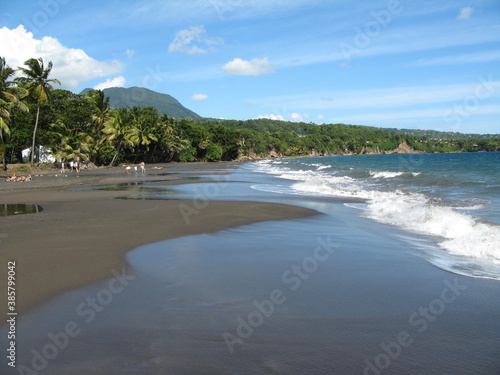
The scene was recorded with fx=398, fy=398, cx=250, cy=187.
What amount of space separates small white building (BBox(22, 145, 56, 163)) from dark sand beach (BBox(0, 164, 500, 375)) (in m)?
40.4

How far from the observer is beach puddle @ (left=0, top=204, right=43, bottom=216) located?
1212 centimetres

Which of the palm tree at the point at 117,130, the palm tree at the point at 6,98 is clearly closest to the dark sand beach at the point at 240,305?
the palm tree at the point at 6,98

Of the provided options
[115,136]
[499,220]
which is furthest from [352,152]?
[499,220]

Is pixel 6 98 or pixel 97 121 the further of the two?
pixel 97 121

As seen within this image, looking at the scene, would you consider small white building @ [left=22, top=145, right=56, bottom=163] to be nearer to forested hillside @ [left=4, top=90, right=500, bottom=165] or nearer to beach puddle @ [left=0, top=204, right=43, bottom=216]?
forested hillside @ [left=4, top=90, right=500, bottom=165]

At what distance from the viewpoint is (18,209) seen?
42.4 ft

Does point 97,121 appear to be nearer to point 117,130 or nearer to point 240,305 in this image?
point 117,130

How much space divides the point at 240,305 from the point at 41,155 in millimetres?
47809

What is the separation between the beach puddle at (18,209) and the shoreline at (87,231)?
32 centimetres

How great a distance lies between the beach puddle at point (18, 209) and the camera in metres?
12.1

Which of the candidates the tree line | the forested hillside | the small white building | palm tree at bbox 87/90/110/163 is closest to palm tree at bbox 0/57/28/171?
the tree line

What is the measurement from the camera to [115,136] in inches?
1928

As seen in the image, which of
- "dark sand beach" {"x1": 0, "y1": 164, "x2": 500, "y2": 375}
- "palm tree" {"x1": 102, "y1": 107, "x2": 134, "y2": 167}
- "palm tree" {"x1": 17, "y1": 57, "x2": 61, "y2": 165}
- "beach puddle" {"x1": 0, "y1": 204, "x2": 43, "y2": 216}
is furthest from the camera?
"palm tree" {"x1": 102, "y1": 107, "x2": 134, "y2": 167}

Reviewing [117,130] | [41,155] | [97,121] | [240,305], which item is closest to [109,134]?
[117,130]
